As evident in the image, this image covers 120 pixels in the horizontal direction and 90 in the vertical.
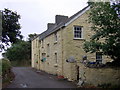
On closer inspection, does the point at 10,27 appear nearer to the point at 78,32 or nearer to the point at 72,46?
the point at 72,46

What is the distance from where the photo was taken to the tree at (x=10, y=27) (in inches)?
583

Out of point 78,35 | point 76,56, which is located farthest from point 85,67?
point 78,35

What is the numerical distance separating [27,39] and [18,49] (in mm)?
6335

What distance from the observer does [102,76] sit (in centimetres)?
1292

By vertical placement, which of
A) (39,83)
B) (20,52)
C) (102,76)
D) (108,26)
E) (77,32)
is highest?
(77,32)

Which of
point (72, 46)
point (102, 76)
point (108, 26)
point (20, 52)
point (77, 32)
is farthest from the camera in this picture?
point (20, 52)

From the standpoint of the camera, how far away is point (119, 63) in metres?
12.6

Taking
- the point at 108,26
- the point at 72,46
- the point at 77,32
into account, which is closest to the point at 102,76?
the point at 108,26

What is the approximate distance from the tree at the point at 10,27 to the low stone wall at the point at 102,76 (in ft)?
24.3

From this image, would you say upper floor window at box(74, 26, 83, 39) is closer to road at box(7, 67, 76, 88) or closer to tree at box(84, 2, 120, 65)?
road at box(7, 67, 76, 88)

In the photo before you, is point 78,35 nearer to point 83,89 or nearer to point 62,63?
point 62,63

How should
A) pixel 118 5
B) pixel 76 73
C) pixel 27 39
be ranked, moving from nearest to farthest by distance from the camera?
pixel 118 5, pixel 76 73, pixel 27 39

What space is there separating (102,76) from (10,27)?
902 cm

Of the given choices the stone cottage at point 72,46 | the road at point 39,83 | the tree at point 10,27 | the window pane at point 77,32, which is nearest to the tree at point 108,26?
the road at point 39,83
